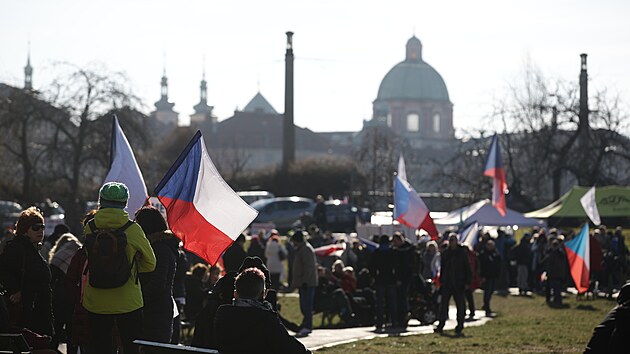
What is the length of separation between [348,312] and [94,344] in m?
12.9

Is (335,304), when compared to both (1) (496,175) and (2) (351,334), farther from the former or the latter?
(1) (496,175)

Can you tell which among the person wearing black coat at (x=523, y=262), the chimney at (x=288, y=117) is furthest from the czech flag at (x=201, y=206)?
the chimney at (x=288, y=117)

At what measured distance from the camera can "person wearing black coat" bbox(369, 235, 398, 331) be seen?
20656mm

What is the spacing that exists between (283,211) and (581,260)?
1164 inches

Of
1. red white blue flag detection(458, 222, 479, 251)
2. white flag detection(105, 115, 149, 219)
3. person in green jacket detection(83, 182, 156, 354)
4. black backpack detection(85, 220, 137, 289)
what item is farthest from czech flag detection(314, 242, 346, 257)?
black backpack detection(85, 220, 137, 289)

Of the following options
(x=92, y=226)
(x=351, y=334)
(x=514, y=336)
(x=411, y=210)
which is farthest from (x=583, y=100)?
(x=92, y=226)

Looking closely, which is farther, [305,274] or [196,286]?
[305,274]

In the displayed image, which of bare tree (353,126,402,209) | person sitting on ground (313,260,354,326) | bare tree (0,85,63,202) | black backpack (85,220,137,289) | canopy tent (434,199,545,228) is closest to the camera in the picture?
black backpack (85,220,137,289)

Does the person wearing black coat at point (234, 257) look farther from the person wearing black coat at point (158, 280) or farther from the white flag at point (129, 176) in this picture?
the person wearing black coat at point (158, 280)

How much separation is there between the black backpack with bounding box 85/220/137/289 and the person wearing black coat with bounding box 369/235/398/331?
11.6 meters

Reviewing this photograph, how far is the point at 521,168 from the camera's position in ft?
220

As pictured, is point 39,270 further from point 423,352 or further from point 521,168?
point 521,168

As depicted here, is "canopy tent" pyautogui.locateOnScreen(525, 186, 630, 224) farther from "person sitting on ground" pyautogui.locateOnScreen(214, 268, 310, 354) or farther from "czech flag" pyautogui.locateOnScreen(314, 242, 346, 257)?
"person sitting on ground" pyautogui.locateOnScreen(214, 268, 310, 354)

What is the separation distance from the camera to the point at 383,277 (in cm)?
2084
